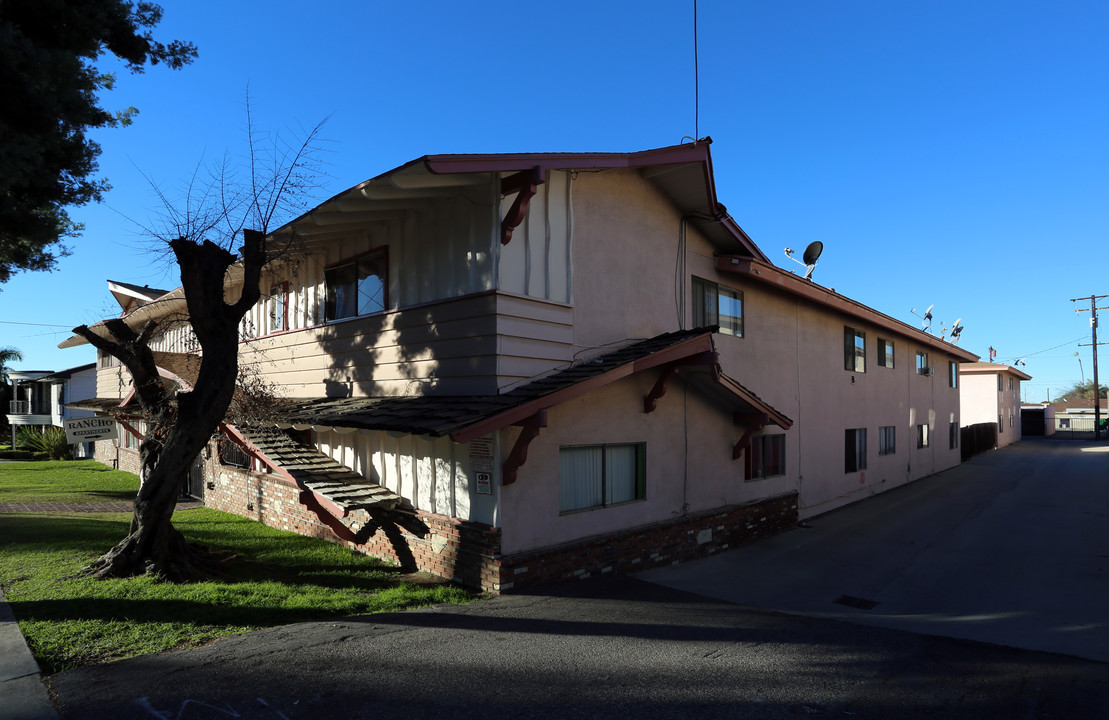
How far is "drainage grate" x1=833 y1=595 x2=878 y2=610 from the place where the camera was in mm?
8727

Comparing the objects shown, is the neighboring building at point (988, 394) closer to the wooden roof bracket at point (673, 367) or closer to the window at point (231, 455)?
the wooden roof bracket at point (673, 367)

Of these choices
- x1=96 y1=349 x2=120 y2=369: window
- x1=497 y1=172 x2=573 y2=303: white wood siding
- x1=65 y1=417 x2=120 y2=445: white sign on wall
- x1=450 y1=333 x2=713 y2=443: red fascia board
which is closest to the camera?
x1=450 y1=333 x2=713 y2=443: red fascia board

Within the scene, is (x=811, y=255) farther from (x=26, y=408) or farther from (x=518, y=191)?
(x=26, y=408)

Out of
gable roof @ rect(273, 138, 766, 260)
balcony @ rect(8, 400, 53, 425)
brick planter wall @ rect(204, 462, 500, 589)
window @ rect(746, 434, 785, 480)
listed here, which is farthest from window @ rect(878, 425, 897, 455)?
balcony @ rect(8, 400, 53, 425)

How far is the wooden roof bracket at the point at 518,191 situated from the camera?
843 cm

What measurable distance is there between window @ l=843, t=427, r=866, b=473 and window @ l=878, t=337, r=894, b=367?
303cm

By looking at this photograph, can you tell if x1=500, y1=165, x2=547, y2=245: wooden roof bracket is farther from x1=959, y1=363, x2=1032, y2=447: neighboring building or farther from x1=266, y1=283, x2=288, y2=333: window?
x1=959, y1=363, x2=1032, y2=447: neighboring building

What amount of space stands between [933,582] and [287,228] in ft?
39.2

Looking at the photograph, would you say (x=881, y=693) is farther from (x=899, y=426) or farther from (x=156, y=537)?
(x=899, y=426)

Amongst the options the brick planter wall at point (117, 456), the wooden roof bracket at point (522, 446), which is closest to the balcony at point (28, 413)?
the brick planter wall at point (117, 456)

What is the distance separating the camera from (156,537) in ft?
26.9

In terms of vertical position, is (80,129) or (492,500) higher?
(80,129)

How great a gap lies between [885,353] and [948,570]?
1174cm

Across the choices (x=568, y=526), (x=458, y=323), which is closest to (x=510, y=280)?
(x=458, y=323)
